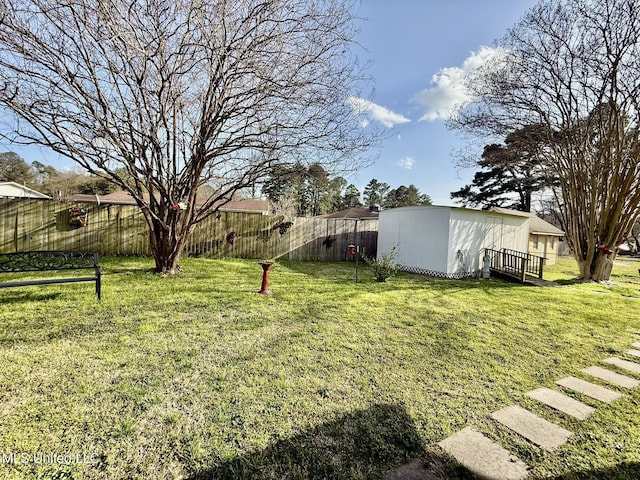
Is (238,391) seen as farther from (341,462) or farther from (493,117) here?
(493,117)

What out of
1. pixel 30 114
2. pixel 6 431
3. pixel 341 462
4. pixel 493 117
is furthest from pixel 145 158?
pixel 493 117

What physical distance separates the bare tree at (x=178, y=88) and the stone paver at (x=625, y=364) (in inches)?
182

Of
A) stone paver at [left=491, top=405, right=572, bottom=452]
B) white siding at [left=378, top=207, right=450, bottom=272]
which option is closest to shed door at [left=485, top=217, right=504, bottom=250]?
white siding at [left=378, top=207, right=450, bottom=272]

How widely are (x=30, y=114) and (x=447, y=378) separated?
6.43m

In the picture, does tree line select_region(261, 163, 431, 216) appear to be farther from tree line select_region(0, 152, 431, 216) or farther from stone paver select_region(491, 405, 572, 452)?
stone paver select_region(491, 405, 572, 452)

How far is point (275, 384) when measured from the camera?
2291 millimetres

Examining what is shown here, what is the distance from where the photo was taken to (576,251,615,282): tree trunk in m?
8.58

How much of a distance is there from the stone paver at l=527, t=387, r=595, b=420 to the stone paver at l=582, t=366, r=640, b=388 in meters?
0.72

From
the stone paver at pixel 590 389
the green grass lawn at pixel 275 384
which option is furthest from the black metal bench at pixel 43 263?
the stone paver at pixel 590 389

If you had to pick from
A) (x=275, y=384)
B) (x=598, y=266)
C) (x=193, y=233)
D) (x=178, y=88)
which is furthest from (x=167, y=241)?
(x=598, y=266)

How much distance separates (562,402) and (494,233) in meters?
7.78

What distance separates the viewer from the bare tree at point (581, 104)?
→ 23.8 ft

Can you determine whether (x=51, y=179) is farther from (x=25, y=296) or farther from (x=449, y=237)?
(x=449, y=237)

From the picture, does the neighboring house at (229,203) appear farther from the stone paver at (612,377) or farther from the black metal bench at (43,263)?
the stone paver at (612,377)
